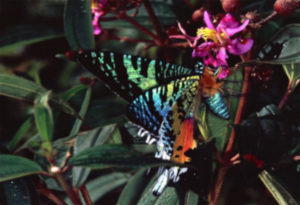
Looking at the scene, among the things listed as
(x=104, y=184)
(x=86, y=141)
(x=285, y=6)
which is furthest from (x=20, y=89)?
(x=285, y=6)

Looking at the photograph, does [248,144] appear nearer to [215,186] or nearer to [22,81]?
[215,186]

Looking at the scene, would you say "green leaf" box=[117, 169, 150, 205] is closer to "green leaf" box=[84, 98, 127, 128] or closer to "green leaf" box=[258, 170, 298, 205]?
"green leaf" box=[84, 98, 127, 128]

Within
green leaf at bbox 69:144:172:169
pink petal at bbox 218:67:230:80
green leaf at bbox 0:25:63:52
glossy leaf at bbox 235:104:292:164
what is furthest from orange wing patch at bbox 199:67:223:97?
green leaf at bbox 0:25:63:52

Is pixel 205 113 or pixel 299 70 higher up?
pixel 299 70

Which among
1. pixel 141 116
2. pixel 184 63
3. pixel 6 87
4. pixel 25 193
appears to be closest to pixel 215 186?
pixel 141 116

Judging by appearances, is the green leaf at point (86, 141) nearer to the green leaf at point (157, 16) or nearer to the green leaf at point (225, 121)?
the green leaf at point (225, 121)
